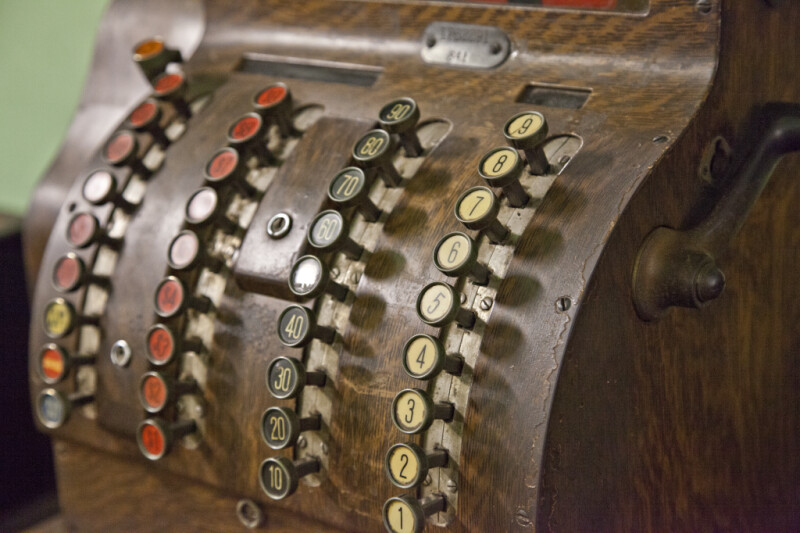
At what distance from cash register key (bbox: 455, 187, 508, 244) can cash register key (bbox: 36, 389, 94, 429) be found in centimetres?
81

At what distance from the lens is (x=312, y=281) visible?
4.27ft

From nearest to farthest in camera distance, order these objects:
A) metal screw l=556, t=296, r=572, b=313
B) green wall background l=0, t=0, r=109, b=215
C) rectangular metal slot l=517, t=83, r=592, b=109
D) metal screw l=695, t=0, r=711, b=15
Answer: metal screw l=556, t=296, r=572, b=313 → metal screw l=695, t=0, r=711, b=15 → rectangular metal slot l=517, t=83, r=592, b=109 → green wall background l=0, t=0, r=109, b=215

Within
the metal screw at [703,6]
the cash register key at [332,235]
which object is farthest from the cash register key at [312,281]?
the metal screw at [703,6]

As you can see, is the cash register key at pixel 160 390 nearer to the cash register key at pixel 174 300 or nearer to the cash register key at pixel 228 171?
the cash register key at pixel 174 300

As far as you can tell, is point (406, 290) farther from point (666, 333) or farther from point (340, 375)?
point (666, 333)

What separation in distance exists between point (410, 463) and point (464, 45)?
2.31ft

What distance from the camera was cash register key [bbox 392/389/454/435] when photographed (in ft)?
3.77

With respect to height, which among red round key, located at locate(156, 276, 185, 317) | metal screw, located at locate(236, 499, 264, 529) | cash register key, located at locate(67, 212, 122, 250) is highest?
cash register key, located at locate(67, 212, 122, 250)

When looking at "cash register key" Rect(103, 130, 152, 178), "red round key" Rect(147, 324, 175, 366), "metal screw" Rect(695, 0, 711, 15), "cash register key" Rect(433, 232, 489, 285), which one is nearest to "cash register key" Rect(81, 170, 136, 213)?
"cash register key" Rect(103, 130, 152, 178)

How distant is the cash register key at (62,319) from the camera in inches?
63.4

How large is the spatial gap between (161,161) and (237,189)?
239 millimetres

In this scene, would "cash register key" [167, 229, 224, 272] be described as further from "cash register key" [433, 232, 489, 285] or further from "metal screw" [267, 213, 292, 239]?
"cash register key" [433, 232, 489, 285]

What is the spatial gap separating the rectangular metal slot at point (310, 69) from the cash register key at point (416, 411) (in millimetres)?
624

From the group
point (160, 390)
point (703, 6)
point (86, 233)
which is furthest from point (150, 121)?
point (703, 6)
